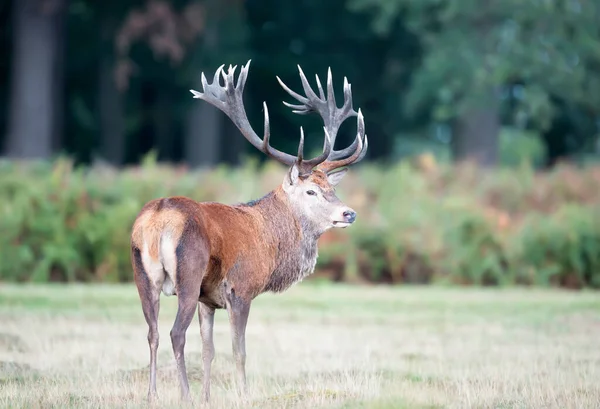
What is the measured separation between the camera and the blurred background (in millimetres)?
19203

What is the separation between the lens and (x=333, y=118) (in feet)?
37.2

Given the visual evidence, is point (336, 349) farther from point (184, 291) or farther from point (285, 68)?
point (285, 68)

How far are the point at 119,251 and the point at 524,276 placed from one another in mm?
6883

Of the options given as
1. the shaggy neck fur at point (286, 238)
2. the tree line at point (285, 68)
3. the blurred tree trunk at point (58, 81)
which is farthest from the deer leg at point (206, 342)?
the blurred tree trunk at point (58, 81)

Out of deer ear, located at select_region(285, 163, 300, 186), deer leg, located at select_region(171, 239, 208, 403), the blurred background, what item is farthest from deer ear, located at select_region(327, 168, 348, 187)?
the blurred background

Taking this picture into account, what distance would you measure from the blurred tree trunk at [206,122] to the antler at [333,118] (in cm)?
2080

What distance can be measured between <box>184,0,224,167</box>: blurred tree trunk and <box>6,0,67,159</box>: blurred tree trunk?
5.10 meters

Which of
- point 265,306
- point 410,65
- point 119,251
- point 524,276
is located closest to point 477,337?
point 265,306

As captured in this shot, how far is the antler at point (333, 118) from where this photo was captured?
1084cm

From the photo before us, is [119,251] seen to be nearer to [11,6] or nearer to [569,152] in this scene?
[11,6]

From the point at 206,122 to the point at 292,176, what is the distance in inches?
915

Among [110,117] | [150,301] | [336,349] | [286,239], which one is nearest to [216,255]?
[150,301]

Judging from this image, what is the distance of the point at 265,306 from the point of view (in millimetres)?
16594

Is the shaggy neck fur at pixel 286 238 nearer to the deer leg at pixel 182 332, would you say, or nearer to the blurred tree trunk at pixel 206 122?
the deer leg at pixel 182 332
